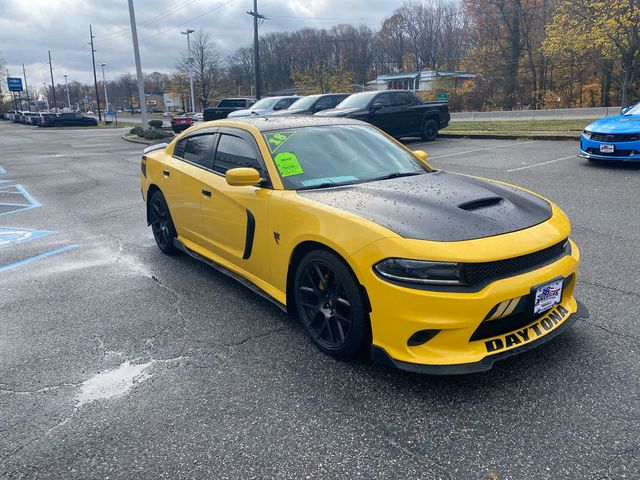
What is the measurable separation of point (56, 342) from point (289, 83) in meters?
88.8

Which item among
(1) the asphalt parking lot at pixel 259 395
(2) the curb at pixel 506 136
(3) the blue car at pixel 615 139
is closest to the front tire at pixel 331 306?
(1) the asphalt parking lot at pixel 259 395

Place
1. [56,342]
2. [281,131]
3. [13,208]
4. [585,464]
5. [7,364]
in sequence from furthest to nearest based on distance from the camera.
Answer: [13,208] < [281,131] < [56,342] < [7,364] < [585,464]

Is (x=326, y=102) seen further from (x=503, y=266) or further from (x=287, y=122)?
(x=503, y=266)

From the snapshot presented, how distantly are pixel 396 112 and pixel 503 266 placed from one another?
13.5 m

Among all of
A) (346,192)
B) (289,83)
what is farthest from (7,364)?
(289,83)

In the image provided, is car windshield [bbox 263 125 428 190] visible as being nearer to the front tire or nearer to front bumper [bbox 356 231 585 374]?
the front tire

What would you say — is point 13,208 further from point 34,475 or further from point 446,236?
point 446,236

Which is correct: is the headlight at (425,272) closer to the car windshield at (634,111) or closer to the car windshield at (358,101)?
the car windshield at (634,111)

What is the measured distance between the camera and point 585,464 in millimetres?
2223

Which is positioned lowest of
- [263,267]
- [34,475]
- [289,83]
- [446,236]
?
[34,475]

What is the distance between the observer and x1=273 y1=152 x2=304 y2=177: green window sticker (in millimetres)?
3701

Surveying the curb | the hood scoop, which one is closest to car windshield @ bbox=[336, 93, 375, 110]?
the curb

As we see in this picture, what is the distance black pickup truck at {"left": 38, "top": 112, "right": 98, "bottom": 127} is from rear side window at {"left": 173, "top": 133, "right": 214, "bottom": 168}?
46444mm

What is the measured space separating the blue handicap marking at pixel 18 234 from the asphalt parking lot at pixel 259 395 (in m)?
1.81
